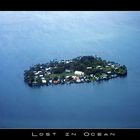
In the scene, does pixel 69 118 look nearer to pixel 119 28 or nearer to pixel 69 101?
pixel 69 101

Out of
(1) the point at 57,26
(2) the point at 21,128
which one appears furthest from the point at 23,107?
(1) the point at 57,26
